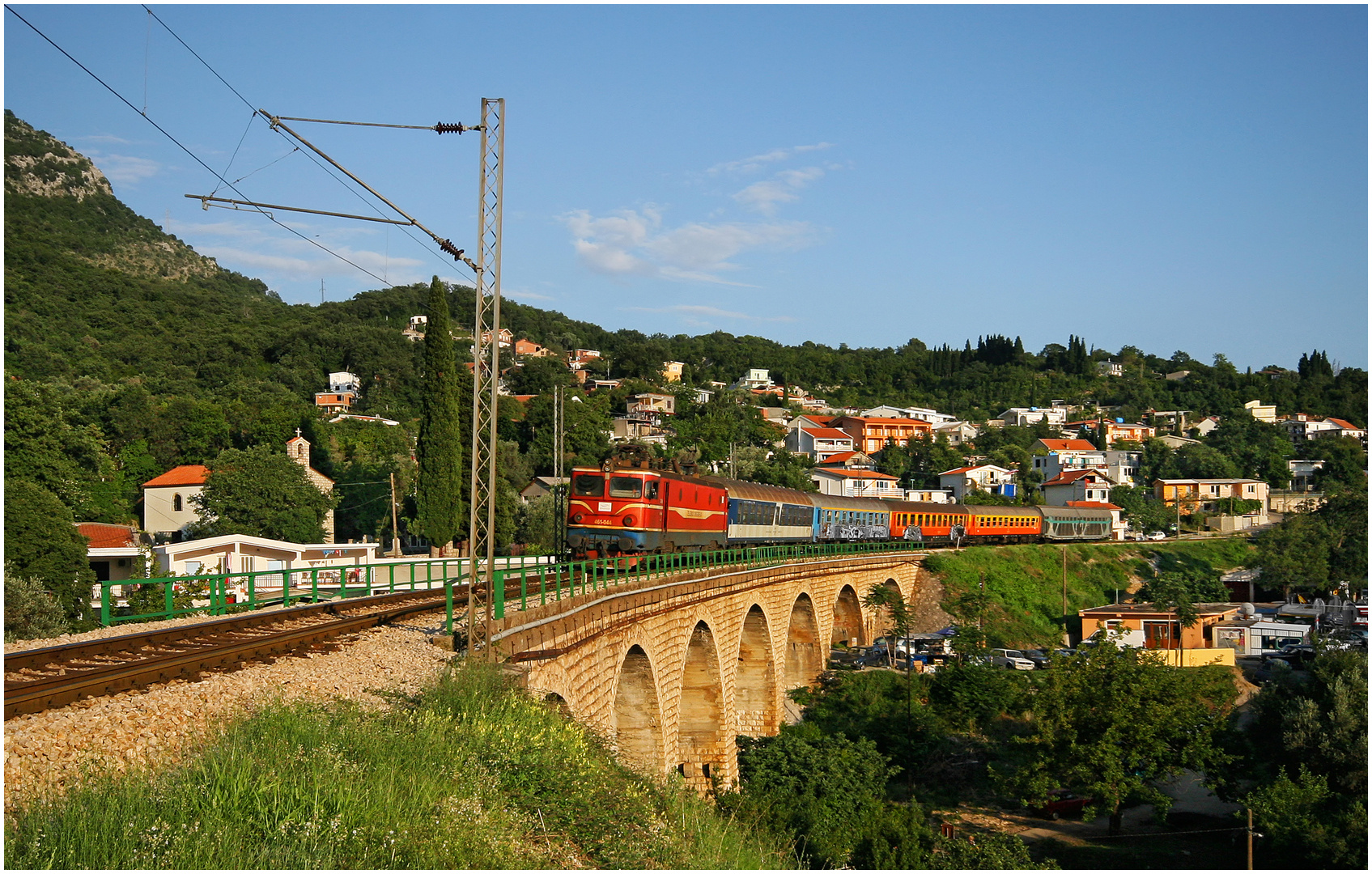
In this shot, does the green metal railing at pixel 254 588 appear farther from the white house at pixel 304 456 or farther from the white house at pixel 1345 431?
the white house at pixel 1345 431

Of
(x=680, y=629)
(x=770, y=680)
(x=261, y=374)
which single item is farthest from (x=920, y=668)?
(x=261, y=374)

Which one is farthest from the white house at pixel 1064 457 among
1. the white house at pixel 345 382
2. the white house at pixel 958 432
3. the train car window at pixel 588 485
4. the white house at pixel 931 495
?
the train car window at pixel 588 485

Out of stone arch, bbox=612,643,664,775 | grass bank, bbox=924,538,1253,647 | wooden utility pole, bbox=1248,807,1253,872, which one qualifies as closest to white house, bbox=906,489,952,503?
grass bank, bbox=924,538,1253,647

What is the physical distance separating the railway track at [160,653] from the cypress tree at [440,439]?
18.3 m

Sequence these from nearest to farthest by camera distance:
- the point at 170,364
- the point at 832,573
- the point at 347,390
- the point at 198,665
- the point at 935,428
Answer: the point at 198,665
the point at 832,573
the point at 170,364
the point at 347,390
the point at 935,428

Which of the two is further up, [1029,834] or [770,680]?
[770,680]

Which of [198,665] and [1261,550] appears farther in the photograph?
[1261,550]

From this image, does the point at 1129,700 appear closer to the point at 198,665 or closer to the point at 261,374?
the point at 198,665

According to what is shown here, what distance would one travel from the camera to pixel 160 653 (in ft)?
37.4

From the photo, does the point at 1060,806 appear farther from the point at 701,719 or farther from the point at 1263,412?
the point at 1263,412

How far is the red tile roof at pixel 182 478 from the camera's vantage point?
46469mm

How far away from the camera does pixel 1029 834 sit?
24656 mm

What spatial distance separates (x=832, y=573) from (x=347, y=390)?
198 ft

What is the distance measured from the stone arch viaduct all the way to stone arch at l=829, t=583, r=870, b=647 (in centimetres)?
7
